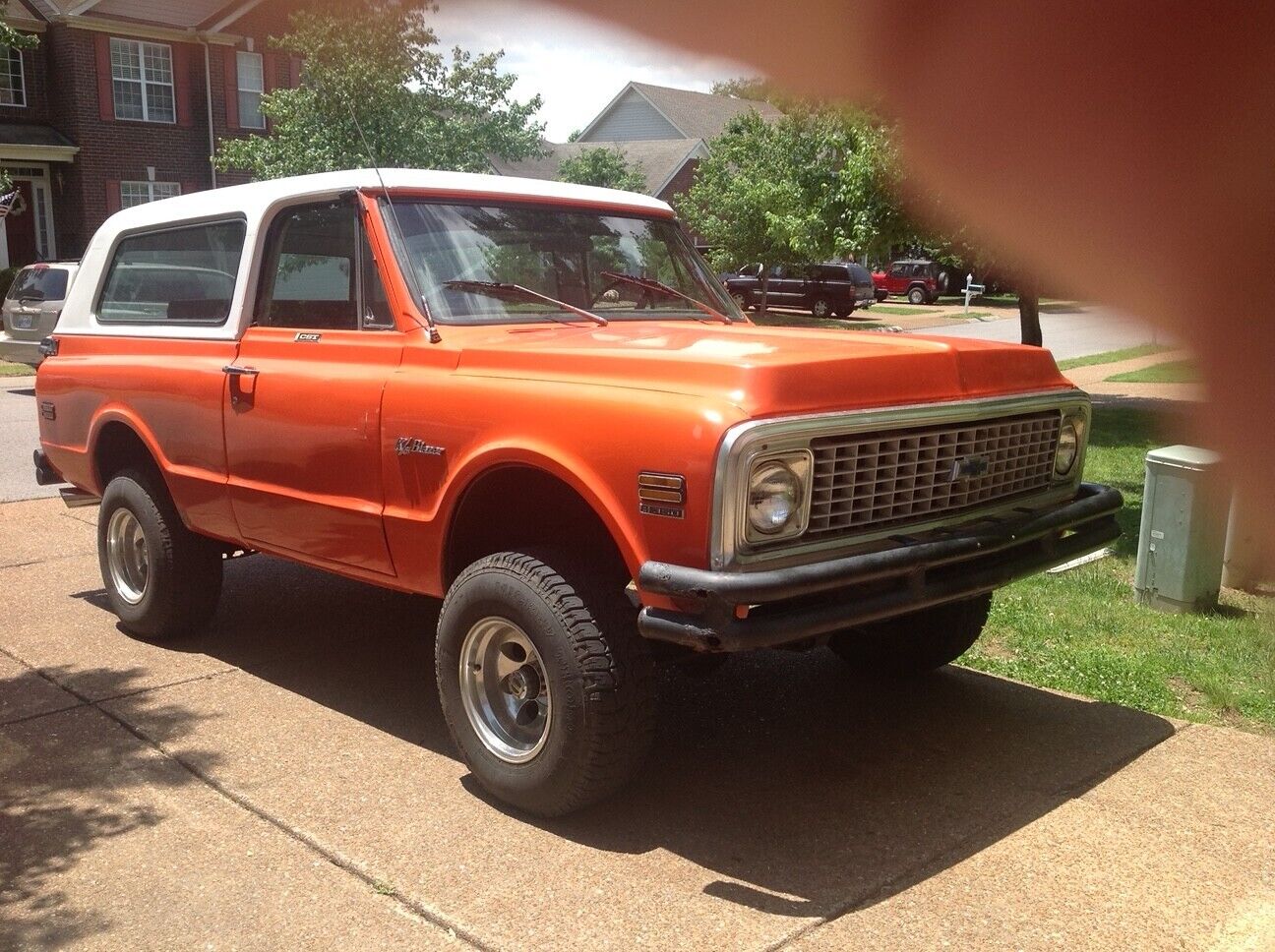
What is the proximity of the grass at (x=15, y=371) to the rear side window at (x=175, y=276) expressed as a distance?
13.4 meters

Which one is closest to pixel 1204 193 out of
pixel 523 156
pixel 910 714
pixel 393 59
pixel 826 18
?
pixel 826 18

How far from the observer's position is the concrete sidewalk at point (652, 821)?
3.20 m

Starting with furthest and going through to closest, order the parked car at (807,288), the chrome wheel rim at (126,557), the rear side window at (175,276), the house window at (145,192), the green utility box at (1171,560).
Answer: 1. the parked car at (807,288)
2. the house window at (145,192)
3. the chrome wheel rim at (126,557)
4. the green utility box at (1171,560)
5. the rear side window at (175,276)

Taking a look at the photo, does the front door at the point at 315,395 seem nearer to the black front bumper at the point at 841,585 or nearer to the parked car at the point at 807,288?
the black front bumper at the point at 841,585

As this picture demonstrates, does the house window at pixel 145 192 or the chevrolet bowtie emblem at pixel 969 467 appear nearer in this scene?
the chevrolet bowtie emblem at pixel 969 467

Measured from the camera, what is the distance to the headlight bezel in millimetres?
3156

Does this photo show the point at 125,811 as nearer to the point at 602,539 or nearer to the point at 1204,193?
the point at 602,539

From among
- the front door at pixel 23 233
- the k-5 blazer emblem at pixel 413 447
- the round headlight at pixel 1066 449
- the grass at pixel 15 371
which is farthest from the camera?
the front door at pixel 23 233

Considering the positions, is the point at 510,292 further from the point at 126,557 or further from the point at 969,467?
the point at 126,557

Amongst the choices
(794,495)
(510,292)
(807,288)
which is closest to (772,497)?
(794,495)

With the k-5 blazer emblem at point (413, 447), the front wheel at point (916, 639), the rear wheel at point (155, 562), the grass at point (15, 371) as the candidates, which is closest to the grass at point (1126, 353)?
the k-5 blazer emblem at point (413, 447)

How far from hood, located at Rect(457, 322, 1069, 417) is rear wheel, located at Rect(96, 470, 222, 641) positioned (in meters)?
2.01

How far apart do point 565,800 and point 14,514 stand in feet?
21.1

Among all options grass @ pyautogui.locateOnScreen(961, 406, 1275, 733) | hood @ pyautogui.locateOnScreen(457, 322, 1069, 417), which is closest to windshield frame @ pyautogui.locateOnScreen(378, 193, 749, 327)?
hood @ pyautogui.locateOnScreen(457, 322, 1069, 417)
